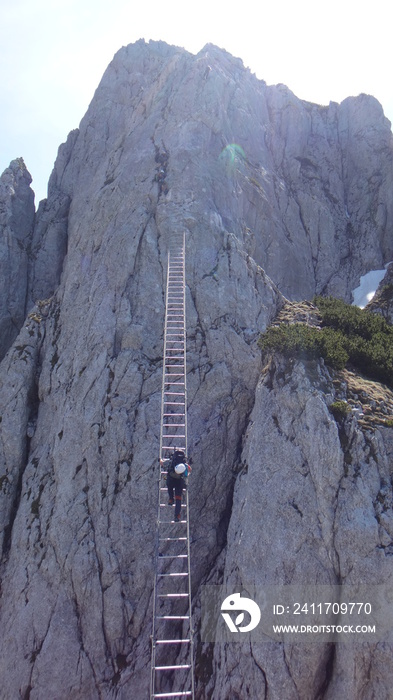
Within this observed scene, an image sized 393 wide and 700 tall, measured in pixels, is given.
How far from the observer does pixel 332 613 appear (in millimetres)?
15016

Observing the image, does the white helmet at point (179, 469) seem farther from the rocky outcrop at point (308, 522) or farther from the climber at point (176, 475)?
the rocky outcrop at point (308, 522)

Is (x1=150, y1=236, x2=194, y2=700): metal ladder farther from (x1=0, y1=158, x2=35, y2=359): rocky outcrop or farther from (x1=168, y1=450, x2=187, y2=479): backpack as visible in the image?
(x1=0, y1=158, x2=35, y2=359): rocky outcrop

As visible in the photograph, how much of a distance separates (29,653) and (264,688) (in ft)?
30.8

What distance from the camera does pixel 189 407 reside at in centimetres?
2209

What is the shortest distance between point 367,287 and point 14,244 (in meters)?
25.9

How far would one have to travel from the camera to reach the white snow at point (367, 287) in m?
35.0

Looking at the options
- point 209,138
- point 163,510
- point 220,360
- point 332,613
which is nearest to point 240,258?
point 220,360

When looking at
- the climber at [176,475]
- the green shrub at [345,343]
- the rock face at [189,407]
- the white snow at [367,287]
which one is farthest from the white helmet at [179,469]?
the white snow at [367,287]

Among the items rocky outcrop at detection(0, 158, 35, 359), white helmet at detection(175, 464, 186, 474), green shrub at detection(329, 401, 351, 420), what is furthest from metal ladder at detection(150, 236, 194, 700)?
rocky outcrop at detection(0, 158, 35, 359)

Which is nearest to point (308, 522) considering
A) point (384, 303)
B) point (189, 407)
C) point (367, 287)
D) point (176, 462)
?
point (176, 462)

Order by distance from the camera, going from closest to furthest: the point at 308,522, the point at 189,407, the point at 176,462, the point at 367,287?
the point at 308,522, the point at 176,462, the point at 189,407, the point at 367,287

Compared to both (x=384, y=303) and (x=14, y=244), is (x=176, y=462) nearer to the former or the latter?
(x=384, y=303)

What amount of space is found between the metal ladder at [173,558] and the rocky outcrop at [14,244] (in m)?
14.2

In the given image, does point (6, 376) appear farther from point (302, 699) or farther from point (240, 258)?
point (302, 699)
